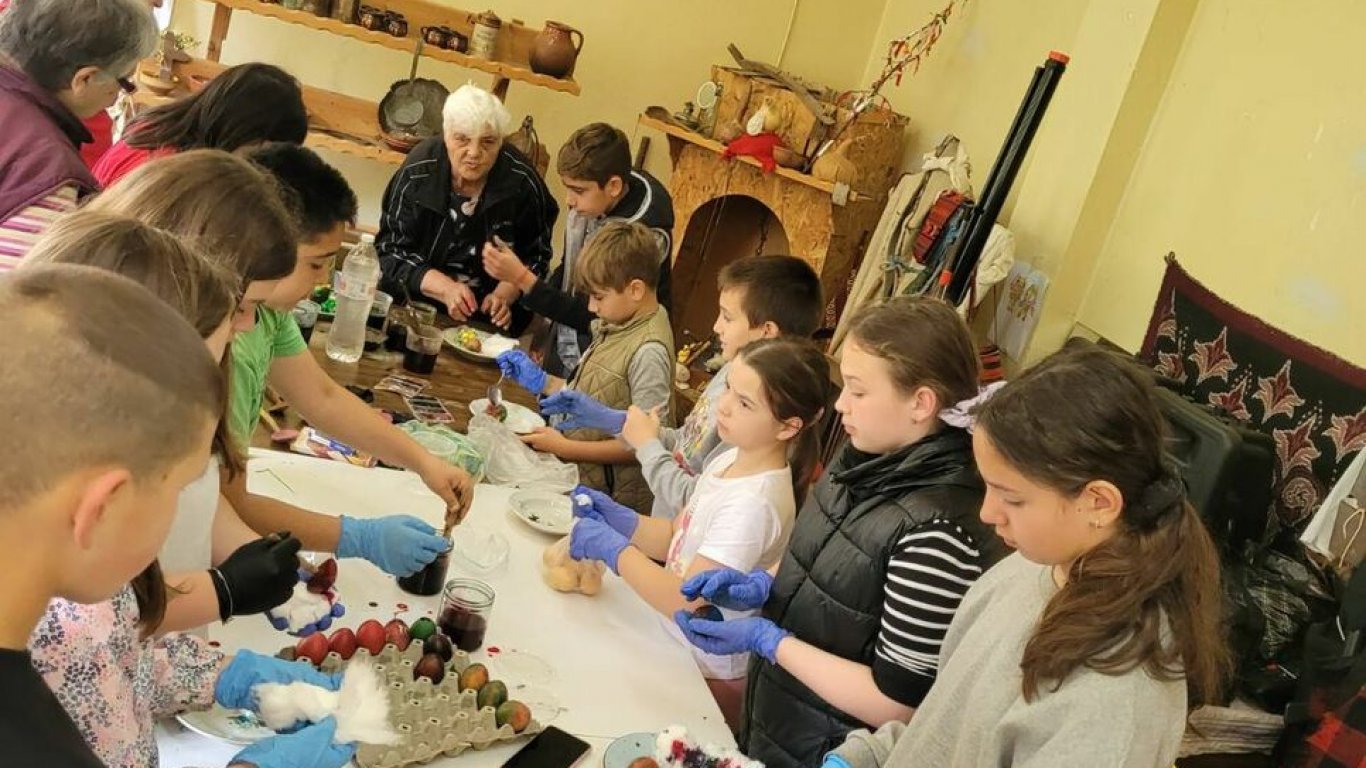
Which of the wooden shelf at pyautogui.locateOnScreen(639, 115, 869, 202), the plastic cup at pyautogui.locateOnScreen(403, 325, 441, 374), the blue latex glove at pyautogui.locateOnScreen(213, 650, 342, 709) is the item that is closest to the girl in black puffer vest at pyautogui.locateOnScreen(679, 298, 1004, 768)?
the blue latex glove at pyautogui.locateOnScreen(213, 650, 342, 709)

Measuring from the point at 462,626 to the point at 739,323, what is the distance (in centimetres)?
119

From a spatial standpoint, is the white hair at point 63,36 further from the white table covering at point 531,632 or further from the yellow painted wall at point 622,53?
the yellow painted wall at point 622,53

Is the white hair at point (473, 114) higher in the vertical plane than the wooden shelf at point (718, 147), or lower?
lower

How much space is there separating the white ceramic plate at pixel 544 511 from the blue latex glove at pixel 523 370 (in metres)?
0.64

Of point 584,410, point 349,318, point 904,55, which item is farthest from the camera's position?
point 904,55

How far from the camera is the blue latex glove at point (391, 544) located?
1.85 meters

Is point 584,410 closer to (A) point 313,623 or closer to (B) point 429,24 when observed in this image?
(A) point 313,623

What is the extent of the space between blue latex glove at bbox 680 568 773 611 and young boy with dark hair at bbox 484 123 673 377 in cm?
149

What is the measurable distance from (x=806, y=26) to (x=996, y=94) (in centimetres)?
143

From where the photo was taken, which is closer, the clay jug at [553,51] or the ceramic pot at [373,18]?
the ceramic pot at [373,18]

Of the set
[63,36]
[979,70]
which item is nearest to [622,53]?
[979,70]

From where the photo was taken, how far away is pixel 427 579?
191 centimetres

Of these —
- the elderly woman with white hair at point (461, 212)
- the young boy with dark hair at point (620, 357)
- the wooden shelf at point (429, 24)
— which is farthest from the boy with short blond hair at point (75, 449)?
the wooden shelf at point (429, 24)

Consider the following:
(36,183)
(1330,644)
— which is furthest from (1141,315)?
(36,183)
